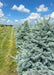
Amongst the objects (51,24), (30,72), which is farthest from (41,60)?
(51,24)

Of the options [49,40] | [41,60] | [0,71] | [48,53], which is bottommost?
[0,71]

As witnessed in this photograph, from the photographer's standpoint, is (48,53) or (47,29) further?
(47,29)

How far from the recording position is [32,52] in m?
4.66

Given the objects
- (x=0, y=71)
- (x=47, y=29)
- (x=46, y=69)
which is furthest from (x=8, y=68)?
(x=47, y=29)

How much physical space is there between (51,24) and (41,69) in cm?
221

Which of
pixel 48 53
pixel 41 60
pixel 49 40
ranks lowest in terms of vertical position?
pixel 41 60

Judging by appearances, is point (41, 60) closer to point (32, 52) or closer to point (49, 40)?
point (32, 52)

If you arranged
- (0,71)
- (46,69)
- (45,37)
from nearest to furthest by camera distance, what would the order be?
(46,69), (45,37), (0,71)

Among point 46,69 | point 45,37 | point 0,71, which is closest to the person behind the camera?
point 46,69

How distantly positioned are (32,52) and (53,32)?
4.83 feet

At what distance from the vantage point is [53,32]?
15.5 feet

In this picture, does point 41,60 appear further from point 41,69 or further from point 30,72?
point 30,72

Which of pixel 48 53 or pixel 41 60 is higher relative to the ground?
pixel 48 53

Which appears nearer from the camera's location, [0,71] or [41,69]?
[41,69]
